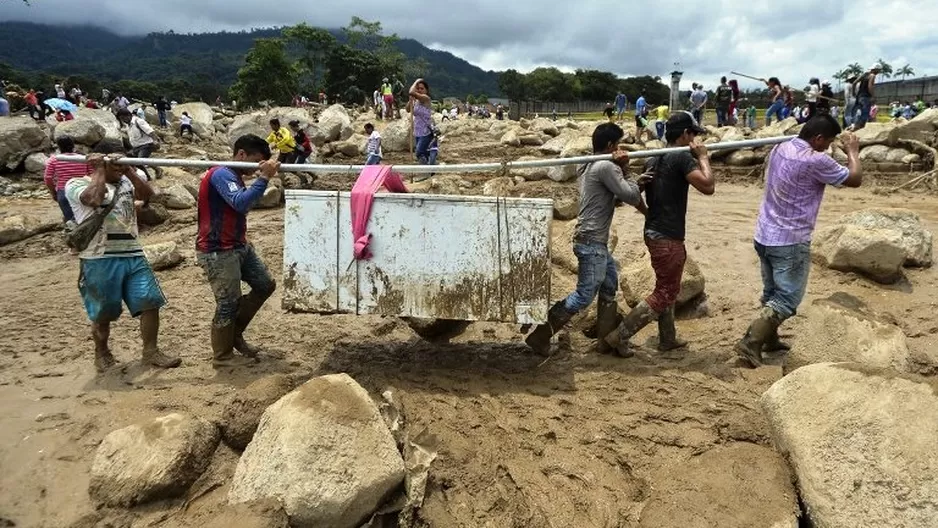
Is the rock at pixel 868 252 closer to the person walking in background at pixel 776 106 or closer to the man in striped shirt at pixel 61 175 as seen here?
the man in striped shirt at pixel 61 175

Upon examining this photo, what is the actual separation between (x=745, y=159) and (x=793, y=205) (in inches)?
414

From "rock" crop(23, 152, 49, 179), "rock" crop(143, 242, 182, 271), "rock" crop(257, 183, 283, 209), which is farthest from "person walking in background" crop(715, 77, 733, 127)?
"rock" crop(23, 152, 49, 179)

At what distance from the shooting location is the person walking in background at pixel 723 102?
17828mm

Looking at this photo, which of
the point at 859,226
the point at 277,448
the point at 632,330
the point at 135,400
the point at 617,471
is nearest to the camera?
the point at 277,448

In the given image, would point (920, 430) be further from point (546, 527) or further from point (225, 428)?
point (225, 428)

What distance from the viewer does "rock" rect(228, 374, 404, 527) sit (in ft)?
9.91

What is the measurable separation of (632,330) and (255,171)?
297cm

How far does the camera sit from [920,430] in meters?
2.68

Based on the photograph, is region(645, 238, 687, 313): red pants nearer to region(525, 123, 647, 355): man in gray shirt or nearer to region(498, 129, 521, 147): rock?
region(525, 123, 647, 355): man in gray shirt

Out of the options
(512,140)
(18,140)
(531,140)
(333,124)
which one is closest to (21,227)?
(18,140)

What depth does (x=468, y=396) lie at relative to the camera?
4.27 m

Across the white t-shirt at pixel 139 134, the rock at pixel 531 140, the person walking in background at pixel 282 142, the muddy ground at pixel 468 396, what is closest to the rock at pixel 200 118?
the white t-shirt at pixel 139 134

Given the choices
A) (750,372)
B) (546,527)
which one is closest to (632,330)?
(750,372)

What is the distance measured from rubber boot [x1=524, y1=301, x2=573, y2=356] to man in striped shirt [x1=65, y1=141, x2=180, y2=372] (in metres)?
2.81
